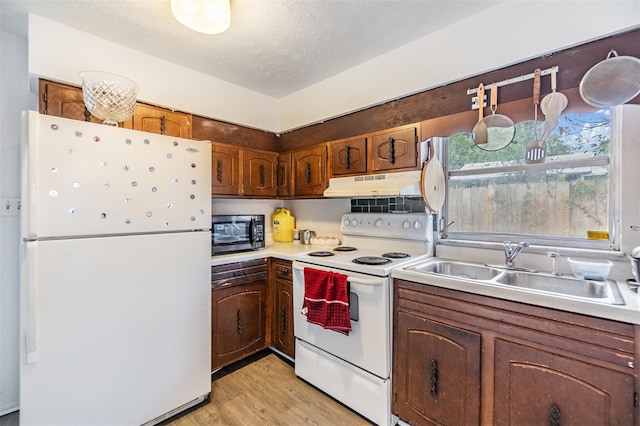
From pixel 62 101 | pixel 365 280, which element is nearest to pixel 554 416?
pixel 365 280

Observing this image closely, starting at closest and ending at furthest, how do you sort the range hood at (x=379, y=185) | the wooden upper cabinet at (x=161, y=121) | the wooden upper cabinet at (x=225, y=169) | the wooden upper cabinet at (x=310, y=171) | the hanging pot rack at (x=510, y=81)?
the hanging pot rack at (x=510, y=81) → the range hood at (x=379, y=185) → the wooden upper cabinet at (x=161, y=121) → the wooden upper cabinet at (x=225, y=169) → the wooden upper cabinet at (x=310, y=171)

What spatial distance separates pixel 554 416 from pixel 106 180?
239cm

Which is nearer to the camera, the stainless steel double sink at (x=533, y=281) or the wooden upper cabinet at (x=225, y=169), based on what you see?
the stainless steel double sink at (x=533, y=281)

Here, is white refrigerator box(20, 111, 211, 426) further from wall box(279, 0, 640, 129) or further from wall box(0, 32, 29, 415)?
wall box(279, 0, 640, 129)

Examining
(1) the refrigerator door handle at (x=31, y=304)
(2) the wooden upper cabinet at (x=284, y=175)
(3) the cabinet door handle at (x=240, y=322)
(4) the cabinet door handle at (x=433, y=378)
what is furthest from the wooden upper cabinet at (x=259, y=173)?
(4) the cabinet door handle at (x=433, y=378)

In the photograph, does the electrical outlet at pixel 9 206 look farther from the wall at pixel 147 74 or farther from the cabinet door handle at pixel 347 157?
the cabinet door handle at pixel 347 157

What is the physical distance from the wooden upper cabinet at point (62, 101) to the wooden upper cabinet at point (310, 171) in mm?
1561

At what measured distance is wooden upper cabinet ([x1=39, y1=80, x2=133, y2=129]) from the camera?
5.65ft

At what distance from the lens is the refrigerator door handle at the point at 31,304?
1278mm

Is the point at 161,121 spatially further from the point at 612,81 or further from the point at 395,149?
the point at 612,81

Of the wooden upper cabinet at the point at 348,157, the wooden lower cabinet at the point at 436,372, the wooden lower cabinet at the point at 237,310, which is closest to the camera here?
the wooden lower cabinet at the point at 436,372

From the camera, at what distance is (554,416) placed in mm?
1174

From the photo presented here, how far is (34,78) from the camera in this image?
5.64ft

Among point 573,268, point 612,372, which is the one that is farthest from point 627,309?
point 573,268
